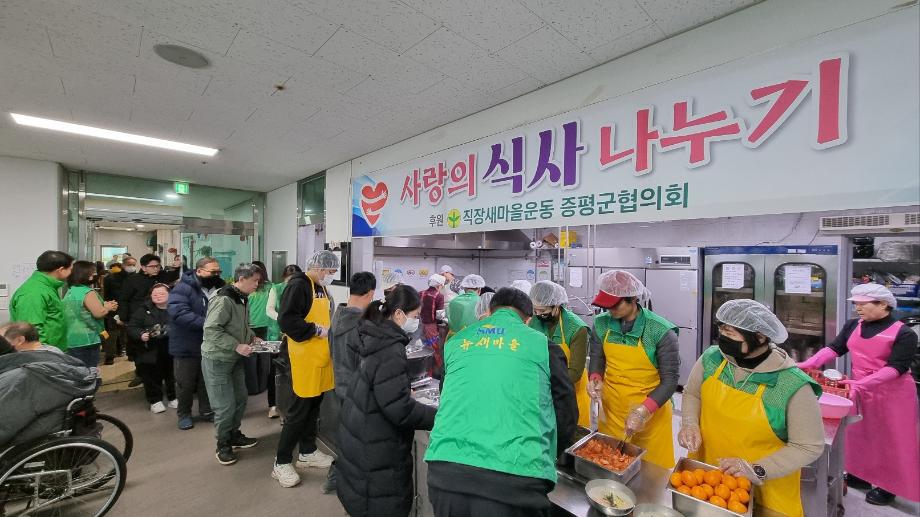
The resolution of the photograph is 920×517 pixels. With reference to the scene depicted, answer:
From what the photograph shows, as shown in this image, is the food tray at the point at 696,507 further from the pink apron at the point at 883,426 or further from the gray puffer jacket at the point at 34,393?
the gray puffer jacket at the point at 34,393

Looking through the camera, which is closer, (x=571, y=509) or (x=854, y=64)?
(x=571, y=509)

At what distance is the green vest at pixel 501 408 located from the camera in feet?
4.30

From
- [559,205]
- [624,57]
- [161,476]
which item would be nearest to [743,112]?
[624,57]

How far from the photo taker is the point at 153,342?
13.1ft

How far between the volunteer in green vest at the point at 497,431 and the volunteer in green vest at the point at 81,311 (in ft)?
12.7

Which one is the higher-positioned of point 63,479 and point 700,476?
point 700,476

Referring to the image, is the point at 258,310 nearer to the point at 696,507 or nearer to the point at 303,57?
the point at 303,57

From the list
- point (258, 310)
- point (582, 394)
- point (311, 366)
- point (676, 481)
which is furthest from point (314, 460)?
point (676, 481)

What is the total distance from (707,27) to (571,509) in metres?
2.36

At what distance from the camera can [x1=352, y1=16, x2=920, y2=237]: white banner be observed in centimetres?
153

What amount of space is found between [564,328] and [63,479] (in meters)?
3.10

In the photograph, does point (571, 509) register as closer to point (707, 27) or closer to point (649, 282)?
point (707, 27)

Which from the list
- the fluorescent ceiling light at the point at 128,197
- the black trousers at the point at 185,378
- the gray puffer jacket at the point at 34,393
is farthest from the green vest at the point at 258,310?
the fluorescent ceiling light at the point at 128,197

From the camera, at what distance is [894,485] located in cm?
256
